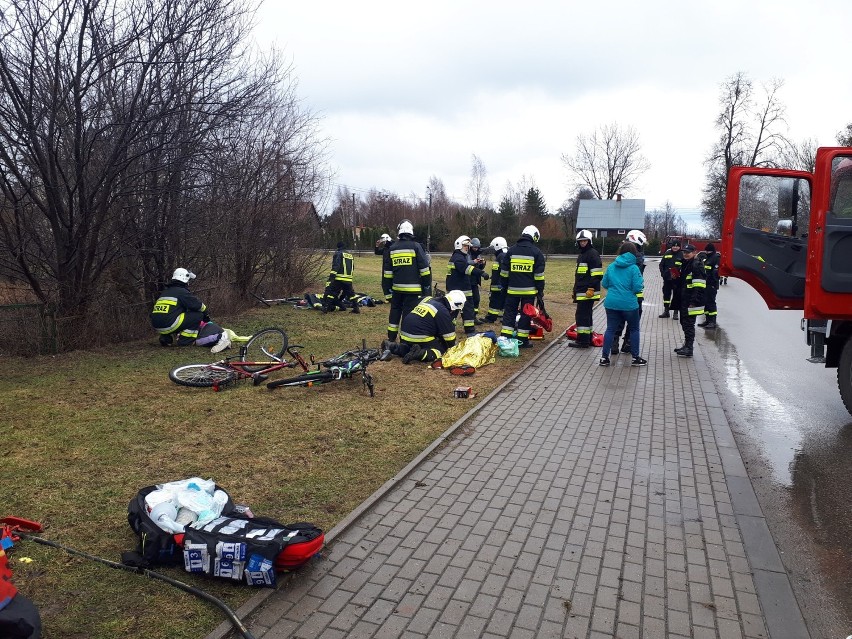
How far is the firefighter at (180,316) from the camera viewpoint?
10.2m

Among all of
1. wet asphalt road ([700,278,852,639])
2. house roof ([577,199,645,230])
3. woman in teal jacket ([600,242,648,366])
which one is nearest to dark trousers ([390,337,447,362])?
woman in teal jacket ([600,242,648,366])

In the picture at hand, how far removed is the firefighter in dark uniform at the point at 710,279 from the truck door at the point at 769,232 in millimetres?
5350

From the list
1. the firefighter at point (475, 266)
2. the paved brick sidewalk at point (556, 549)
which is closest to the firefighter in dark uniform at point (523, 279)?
the firefighter at point (475, 266)

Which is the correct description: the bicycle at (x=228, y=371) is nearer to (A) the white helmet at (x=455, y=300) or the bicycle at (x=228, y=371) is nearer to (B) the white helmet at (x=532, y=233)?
(A) the white helmet at (x=455, y=300)

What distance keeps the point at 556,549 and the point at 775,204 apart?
640cm

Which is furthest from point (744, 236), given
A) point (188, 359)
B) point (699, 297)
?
point (188, 359)

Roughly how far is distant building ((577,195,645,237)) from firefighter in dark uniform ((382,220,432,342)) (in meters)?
64.1

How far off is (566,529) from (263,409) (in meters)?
3.92

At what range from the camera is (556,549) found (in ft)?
12.8

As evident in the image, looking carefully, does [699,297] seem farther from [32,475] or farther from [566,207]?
[566,207]

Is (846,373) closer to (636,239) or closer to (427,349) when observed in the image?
(636,239)

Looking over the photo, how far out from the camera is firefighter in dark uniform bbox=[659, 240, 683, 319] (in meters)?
13.9

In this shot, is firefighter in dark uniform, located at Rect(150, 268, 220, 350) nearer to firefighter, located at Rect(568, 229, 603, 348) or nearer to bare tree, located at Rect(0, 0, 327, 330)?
bare tree, located at Rect(0, 0, 327, 330)

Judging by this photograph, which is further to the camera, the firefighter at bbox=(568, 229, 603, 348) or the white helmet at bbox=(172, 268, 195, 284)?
the firefighter at bbox=(568, 229, 603, 348)
